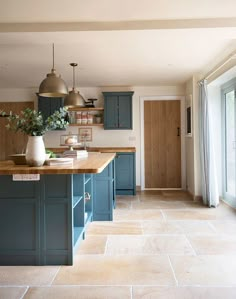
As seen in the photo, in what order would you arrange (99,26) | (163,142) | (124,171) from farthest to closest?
1. (163,142)
2. (124,171)
3. (99,26)

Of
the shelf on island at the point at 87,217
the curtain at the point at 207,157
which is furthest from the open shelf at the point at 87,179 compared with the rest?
the curtain at the point at 207,157

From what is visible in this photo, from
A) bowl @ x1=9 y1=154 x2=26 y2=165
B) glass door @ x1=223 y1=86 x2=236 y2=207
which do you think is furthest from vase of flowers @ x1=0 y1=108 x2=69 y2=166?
glass door @ x1=223 y1=86 x2=236 y2=207

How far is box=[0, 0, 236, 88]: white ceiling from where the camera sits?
283 centimetres

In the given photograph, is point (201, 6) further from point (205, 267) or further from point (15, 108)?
point (15, 108)

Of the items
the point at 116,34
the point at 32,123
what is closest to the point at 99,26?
the point at 116,34

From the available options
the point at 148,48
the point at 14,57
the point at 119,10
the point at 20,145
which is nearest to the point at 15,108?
the point at 20,145

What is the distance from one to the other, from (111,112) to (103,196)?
2.72m

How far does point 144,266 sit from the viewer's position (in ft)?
8.95

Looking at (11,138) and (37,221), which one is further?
(11,138)

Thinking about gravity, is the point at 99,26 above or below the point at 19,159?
above

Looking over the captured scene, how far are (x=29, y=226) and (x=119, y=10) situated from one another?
227 centimetres

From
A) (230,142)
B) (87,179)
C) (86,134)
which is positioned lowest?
(87,179)

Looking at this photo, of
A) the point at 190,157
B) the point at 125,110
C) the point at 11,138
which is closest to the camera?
the point at 190,157

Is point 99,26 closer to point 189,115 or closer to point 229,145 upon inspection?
point 229,145
